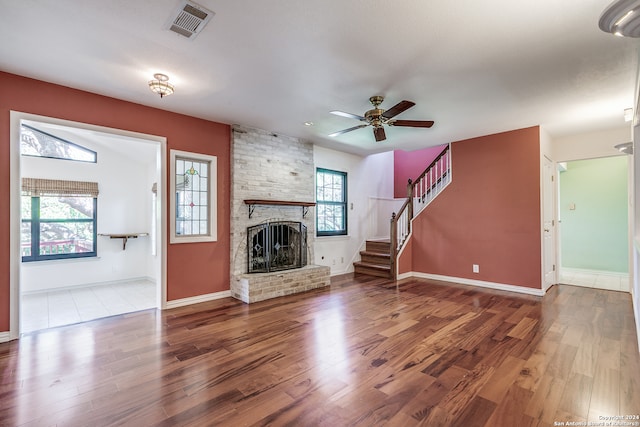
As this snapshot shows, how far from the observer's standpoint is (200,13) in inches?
83.1

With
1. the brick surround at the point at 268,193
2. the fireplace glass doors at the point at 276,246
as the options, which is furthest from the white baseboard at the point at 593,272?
the fireplace glass doors at the point at 276,246

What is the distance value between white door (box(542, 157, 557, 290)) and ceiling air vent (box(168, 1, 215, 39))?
5198 mm

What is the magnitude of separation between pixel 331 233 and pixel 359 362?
398 cm

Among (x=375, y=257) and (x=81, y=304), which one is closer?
(x=81, y=304)

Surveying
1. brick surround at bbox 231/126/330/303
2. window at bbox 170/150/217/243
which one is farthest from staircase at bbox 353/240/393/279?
window at bbox 170/150/217/243

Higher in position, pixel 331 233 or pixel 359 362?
pixel 331 233

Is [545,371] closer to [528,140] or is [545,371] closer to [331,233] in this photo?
[528,140]

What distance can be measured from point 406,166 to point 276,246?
441 cm

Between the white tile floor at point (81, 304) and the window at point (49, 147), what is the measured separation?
241 cm

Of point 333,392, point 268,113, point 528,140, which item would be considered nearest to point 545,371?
point 333,392

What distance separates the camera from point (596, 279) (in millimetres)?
5695

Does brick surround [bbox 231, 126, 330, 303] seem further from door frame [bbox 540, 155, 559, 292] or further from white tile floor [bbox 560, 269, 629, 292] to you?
white tile floor [bbox 560, 269, 629, 292]

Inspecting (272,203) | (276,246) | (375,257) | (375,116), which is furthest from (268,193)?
(375,257)

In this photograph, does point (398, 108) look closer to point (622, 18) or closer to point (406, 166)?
point (622, 18)
